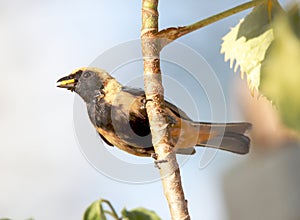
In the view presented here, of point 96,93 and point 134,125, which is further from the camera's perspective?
point 96,93

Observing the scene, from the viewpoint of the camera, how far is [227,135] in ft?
4.86

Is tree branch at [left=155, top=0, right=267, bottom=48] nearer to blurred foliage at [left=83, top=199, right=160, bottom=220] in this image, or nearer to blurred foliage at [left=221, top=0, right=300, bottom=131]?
blurred foliage at [left=221, top=0, right=300, bottom=131]

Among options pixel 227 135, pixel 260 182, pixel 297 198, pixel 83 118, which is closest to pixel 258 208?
pixel 260 182

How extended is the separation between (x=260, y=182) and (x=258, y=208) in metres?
0.35

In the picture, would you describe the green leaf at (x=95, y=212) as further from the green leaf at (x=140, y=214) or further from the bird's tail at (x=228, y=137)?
the bird's tail at (x=228, y=137)

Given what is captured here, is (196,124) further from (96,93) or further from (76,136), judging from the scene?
(76,136)

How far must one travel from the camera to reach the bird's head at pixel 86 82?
48.8 inches

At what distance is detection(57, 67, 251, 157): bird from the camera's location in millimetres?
1175

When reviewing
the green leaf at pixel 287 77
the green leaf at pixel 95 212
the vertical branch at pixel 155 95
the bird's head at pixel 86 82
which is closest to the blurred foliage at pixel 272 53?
the green leaf at pixel 287 77

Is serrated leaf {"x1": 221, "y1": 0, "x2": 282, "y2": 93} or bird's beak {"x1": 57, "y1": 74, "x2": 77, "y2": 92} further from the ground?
bird's beak {"x1": 57, "y1": 74, "x2": 77, "y2": 92}

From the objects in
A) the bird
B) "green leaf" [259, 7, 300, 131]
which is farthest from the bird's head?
"green leaf" [259, 7, 300, 131]

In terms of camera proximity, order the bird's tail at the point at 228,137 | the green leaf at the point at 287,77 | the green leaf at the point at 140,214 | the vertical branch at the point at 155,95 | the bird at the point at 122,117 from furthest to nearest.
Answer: the bird's tail at the point at 228,137 → the bird at the point at 122,117 → the green leaf at the point at 140,214 → the vertical branch at the point at 155,95 → the green leaf at the point at 287,77

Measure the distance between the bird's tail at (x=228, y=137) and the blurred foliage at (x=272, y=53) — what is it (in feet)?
1.76

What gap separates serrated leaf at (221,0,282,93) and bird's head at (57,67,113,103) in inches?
18.4
